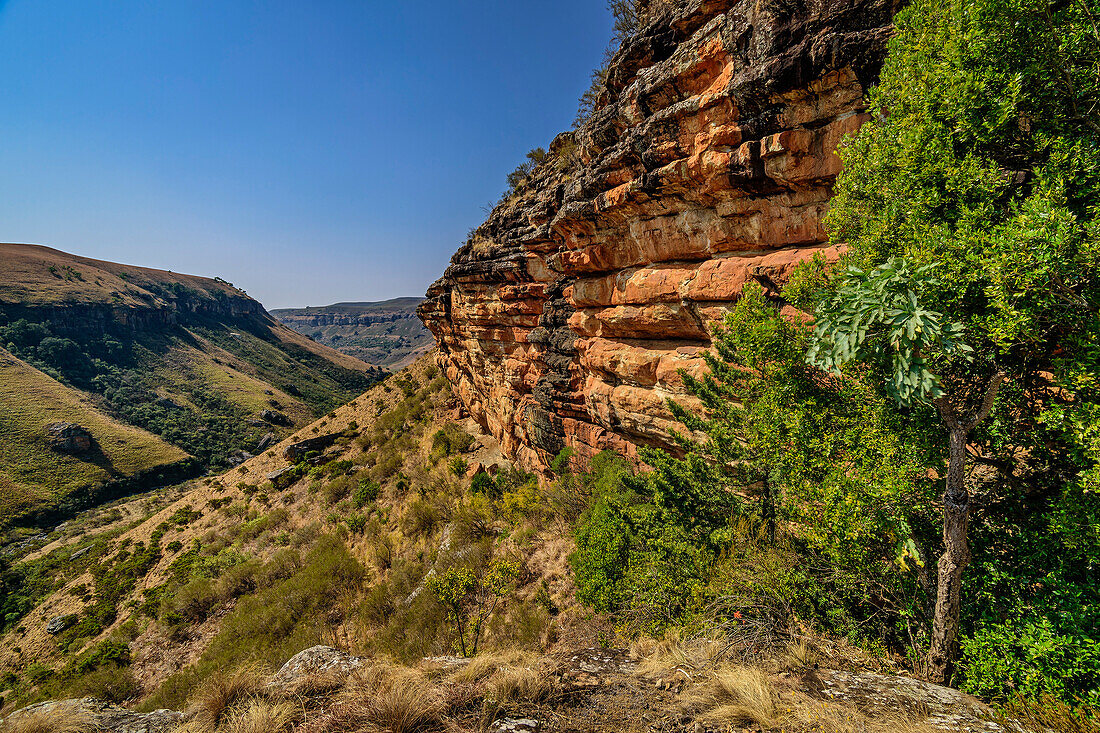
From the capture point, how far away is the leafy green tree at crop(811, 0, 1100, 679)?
3014mm

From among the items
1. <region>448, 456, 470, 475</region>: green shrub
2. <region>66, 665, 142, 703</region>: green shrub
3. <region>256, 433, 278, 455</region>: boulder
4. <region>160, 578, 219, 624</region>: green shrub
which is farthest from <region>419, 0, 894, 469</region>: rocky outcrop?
<region>256, 433, 278, 455</region>: boulder

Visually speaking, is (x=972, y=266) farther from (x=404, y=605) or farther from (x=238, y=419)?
(x=238, y=419)

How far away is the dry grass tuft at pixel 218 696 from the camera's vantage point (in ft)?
13.4

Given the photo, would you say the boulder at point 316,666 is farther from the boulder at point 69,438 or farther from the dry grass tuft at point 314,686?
the boulder at point 69,438

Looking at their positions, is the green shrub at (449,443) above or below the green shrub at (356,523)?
above

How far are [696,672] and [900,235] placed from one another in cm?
599

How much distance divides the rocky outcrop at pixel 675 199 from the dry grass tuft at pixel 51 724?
11452 millimetres

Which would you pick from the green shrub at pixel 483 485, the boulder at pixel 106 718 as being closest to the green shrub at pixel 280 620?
the green shrub at pixel 483 485

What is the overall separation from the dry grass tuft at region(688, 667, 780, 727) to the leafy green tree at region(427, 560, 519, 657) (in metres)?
4.60

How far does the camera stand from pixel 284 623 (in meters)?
14.8

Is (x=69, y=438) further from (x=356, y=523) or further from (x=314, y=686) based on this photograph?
(x=314, y=686)

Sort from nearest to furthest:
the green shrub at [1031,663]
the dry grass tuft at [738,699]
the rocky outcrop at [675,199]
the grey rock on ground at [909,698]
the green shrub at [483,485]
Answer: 1. the green shrub at [1031,663]
2. the grey rock on ground at [909,698]
3. the dry grass tuft at [738,699]
4. the rocky outcrop at [675,199]
5. the green shrub at [483,485]

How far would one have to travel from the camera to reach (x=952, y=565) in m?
3.88

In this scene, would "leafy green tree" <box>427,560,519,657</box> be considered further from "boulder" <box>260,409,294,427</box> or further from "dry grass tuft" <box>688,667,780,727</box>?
"boulder" <box>260,409,294,427</box>
